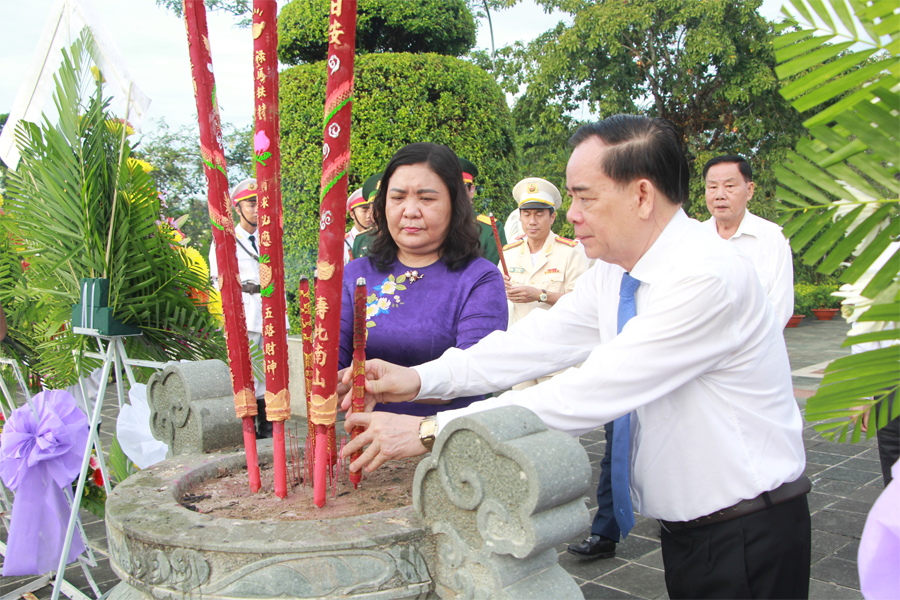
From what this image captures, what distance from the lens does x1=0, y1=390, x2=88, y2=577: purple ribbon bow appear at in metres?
2.66

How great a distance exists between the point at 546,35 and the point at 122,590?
15709mm

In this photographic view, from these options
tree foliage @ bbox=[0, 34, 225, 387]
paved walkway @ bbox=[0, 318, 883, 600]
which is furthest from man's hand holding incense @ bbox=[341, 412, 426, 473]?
paved walkway @ bbox=[0, 318, 883, 600]

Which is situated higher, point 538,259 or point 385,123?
point 385,123

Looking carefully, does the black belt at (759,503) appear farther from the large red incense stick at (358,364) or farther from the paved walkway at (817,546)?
the paved walkway at (817,546)

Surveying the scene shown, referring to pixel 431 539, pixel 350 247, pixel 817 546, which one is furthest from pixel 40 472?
pixel 817 546

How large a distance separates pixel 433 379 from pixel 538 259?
340 centimetres

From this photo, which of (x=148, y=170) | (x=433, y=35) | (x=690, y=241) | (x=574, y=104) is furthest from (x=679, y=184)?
(x=574, y=104)

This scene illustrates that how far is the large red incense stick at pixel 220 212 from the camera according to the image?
5.01 feet

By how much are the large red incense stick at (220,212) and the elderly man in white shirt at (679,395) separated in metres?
0.31

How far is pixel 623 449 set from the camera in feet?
5.86

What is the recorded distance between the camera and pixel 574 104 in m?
15.1

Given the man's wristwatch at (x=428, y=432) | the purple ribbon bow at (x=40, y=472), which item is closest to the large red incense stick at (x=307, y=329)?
the man's wristwatch at (x=428, y=432)

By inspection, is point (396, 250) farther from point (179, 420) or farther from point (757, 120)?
point (757, 120)

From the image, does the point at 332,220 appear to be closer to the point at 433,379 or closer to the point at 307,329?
the point at 307,329
